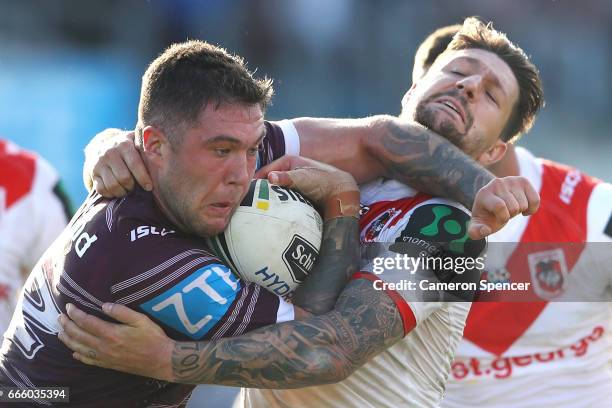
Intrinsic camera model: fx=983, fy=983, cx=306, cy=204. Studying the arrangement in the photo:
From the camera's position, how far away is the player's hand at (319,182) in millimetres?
3938

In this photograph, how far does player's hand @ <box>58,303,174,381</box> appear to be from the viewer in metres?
3.46

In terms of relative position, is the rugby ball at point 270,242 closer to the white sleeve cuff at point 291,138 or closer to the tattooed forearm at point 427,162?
the white sleeve cuff at point 291,138

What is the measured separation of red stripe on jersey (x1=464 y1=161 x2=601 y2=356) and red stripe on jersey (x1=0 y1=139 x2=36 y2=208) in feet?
10.3

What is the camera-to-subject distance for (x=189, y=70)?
12.1 feet

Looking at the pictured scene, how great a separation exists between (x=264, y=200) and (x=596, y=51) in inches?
430

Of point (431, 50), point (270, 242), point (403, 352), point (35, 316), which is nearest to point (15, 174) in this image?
point (431, 50)

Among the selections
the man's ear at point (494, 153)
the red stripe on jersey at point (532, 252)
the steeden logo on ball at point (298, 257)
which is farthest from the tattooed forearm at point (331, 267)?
the red stripe on jersey at point (532, 252)

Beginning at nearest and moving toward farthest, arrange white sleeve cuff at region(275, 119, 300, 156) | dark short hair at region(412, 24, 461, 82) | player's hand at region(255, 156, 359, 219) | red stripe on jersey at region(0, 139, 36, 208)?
player's hand at region(255, 156, 359, 219)
white sleeve cuff at region(275, 119, 300, 156)
dark short hair at region(412, 24, 461, 82)
red stripe on jersey at region(0, 139, 36, 208)

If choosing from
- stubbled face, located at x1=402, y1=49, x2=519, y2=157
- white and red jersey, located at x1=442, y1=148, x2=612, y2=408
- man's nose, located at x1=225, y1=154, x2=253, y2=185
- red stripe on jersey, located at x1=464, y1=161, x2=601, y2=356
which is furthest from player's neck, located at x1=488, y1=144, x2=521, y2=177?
man's nose, located at x1=225, y1=154, x2=253, y2=185

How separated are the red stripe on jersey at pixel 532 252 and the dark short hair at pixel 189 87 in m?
2.57

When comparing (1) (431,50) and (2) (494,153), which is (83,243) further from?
(1) (431,50)

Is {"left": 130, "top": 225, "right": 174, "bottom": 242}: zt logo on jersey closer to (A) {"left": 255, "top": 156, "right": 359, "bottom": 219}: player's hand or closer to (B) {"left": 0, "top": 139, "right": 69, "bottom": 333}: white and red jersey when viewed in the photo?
(A) {"left": 255, "top": 156, "right": 359, "bottom": 219}: player's hand

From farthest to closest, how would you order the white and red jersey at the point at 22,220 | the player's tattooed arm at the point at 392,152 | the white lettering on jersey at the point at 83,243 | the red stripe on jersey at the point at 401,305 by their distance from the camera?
1. the white and red jersey at the point at 22,220
2. the player's tattooed arm at the point at 392,152
3. the red stripe on jersey at the point at 401,305
4. the white lettering on jersey at the point at 83,243
